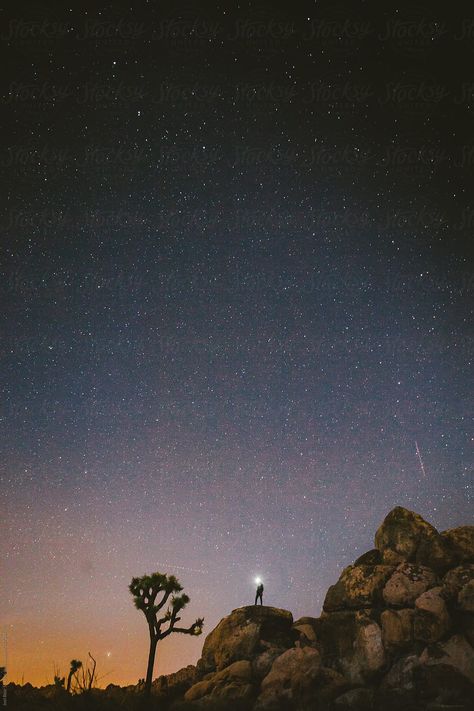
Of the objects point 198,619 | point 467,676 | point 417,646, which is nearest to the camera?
point 467,676

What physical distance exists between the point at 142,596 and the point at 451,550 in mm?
14605

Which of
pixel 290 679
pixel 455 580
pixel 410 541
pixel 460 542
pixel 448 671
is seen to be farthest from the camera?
pixel 410 541

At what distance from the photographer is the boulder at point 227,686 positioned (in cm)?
2289

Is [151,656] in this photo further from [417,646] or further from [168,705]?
[417,646]

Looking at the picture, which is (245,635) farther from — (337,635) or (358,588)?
(358,588)

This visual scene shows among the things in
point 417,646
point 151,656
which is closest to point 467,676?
point 417,646

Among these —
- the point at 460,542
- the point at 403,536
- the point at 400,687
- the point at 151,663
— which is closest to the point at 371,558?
the point at 403,536

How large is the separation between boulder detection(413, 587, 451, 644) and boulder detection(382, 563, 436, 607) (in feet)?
1.89

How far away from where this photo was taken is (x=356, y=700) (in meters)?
21.5

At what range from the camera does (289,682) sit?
22812 millimetres

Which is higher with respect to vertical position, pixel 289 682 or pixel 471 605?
pixel 471 605

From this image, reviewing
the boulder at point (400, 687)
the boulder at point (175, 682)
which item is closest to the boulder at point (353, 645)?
the boulder at point (400, 687)

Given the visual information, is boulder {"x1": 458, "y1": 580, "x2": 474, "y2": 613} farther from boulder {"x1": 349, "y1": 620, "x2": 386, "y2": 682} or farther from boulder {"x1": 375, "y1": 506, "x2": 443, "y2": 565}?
boulder {"x1": 349, "y1": 620, "x2": 386, "y2": 682}

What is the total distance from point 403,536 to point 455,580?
3.62 metres
